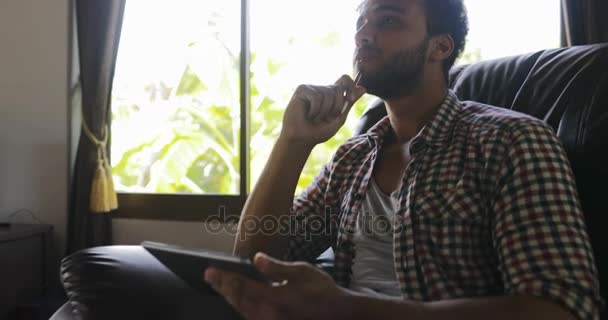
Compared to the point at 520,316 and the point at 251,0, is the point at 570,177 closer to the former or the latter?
the point at 520,316

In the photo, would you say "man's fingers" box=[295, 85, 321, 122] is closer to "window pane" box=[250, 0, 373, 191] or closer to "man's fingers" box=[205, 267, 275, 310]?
"man's fingers" box=[205, 267, 275, 310]

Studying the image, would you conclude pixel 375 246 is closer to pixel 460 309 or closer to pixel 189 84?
pixel 460 309

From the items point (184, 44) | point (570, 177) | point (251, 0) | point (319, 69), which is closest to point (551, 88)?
point (570, 177)

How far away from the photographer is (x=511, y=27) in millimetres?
2010

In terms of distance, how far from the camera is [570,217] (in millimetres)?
818

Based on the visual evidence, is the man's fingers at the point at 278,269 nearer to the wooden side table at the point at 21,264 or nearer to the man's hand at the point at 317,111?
the man's hand at the point at 317,111

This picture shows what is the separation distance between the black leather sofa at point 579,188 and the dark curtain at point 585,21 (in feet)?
1.90

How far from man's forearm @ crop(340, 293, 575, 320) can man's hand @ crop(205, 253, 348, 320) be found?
0.03m

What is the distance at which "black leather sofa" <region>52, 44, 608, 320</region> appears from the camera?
982 mm

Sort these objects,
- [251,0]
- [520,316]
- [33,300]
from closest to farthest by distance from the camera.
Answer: [520,316]
[33,300]
[251,0]

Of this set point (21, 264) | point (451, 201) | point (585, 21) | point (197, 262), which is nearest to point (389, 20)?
point (451, 201)

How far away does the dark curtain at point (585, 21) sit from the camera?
65.6 inches

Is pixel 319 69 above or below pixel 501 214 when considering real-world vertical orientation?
above

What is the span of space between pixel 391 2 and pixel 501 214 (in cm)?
55
